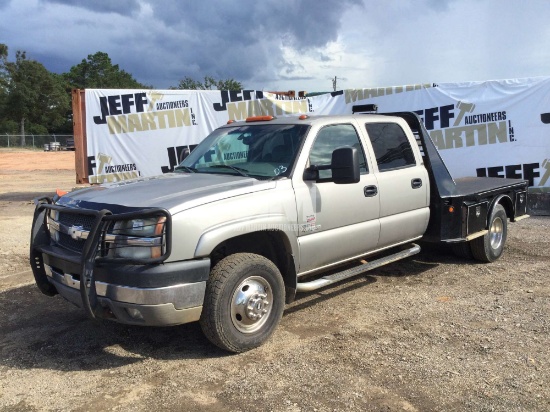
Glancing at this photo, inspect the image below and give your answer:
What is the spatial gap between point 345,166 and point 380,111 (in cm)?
882

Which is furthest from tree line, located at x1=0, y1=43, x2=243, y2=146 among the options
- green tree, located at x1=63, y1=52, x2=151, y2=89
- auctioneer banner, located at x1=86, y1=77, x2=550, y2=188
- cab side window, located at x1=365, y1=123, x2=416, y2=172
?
cab side window, located at x1=365, y1=123, x2=416, y2=172

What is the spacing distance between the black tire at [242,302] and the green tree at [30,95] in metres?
60.2

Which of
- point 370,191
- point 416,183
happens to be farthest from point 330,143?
point 416,183

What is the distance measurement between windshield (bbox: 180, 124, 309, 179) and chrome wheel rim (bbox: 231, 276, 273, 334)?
0.98 metres

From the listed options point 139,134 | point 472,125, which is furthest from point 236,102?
point 472,125

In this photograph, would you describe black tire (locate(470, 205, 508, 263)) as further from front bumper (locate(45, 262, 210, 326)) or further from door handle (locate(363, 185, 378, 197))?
front bumper (locate(45, 262, 210, 326))

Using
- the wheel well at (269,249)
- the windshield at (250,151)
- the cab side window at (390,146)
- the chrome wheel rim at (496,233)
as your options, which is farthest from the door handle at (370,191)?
the chrome wheel rim at (496,233)

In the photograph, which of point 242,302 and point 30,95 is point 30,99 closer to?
point 30,95

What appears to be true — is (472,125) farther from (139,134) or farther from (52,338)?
(52,338)

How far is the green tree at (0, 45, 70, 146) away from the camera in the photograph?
59.2 metres

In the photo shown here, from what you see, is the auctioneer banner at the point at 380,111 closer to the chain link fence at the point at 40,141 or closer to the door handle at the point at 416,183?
the door handle at the point at 416,183

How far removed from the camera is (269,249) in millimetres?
4605

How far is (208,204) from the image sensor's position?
390 cm

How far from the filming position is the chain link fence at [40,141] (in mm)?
51341
